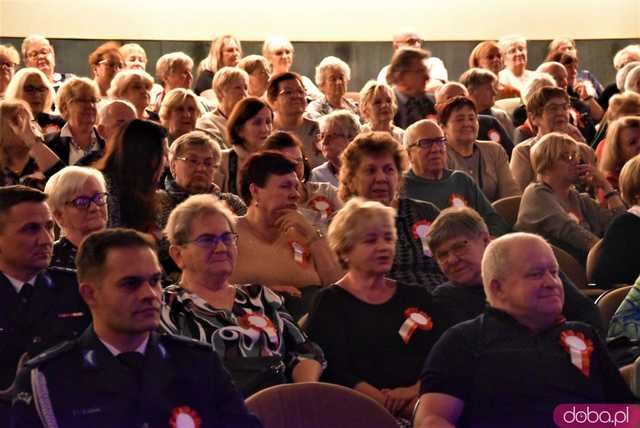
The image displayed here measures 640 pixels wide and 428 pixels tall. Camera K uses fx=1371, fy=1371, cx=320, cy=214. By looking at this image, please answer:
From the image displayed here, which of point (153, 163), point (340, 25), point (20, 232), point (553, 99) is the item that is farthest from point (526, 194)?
point (340, 25)

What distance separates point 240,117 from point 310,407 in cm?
315

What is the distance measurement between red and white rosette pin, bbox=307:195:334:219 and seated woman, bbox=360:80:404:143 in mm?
1440

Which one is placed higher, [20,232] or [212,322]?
[20,232]

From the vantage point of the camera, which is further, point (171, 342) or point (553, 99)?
point (553, 99)

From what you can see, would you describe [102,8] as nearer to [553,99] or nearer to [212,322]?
[553,99]

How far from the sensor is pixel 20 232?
13.3 feet

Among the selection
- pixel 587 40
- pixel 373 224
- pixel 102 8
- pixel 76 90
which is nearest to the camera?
pixel 373 224

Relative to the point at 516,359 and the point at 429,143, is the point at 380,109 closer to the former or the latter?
the point at 429,143

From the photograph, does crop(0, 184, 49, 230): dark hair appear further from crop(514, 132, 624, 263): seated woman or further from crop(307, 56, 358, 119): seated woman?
crop(307, 56, 358, 119): seated woman

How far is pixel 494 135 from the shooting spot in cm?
777

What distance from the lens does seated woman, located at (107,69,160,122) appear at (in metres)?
7.43

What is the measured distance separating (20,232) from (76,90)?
2801 mm

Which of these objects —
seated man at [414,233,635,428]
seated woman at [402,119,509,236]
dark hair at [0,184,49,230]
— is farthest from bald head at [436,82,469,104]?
dark hair at [0,184,49,230]

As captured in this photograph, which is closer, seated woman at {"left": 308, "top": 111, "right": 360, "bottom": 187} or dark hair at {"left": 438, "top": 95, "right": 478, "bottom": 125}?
seated woman at {"left": 308, "top": 111, "right": 360, "bottom": 187}
